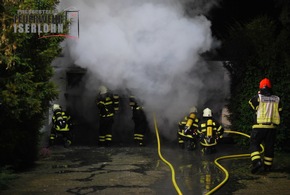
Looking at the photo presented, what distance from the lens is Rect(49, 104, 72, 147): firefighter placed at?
1266 cm

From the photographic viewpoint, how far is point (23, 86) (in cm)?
821

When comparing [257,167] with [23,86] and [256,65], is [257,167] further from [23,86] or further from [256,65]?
[23,86]

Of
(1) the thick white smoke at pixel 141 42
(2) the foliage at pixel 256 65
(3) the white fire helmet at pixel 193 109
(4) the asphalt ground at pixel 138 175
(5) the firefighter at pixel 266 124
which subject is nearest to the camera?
(4) the asphalt ground at pixel 138 175

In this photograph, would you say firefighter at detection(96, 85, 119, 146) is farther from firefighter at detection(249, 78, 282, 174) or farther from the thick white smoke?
firefighter at detection(249, 78, 282, 174)

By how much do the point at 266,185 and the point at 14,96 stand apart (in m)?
5.14

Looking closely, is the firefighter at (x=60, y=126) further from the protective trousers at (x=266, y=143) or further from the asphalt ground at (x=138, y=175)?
the protective trousers at (x=266, y=143)

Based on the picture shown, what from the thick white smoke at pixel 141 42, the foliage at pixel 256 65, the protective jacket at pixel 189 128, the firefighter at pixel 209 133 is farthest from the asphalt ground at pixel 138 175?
the thick white smoke at pixel 141 42

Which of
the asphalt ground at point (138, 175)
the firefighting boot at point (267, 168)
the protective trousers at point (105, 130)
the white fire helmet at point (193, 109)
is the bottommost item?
the asphalt ground at point (138, 175)

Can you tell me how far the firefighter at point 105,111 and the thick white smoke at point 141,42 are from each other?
19.3 inches

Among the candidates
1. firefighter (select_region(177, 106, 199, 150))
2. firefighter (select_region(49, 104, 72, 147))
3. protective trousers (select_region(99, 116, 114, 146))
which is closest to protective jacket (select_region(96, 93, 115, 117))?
protective trousers (select_region(99, 116, 114, 146))

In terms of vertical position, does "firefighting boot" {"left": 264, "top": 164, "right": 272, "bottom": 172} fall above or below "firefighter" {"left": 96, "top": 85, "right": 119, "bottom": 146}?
below

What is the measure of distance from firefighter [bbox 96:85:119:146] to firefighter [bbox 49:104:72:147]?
107 centimetres

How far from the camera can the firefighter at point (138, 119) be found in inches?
502

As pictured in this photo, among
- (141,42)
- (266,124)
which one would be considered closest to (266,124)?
(266,124)
